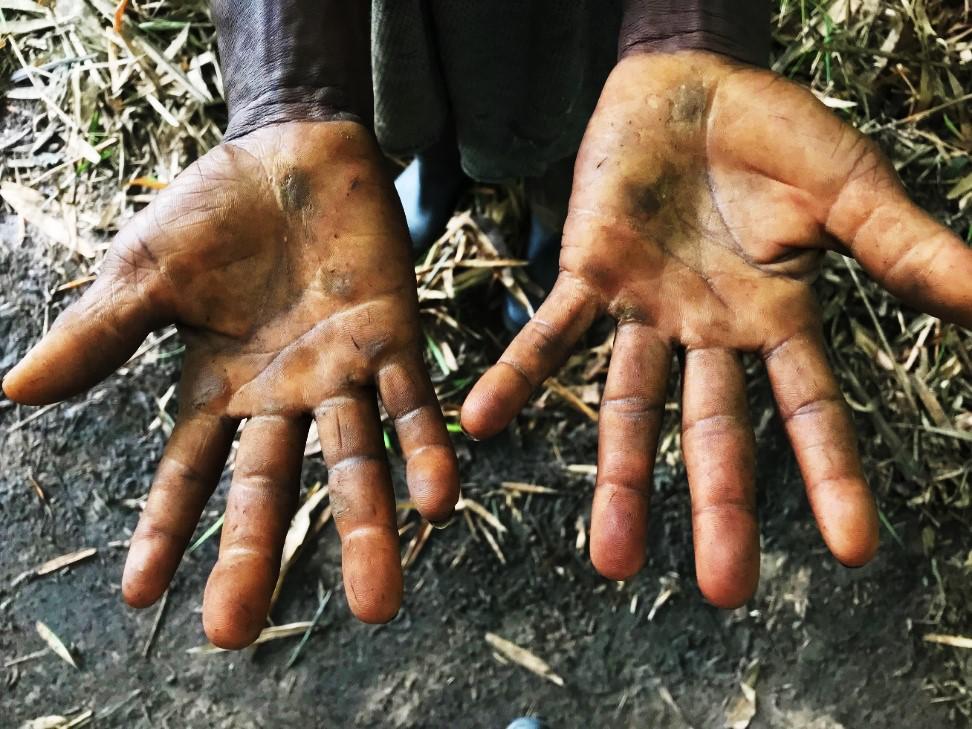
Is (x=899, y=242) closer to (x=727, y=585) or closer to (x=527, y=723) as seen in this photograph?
(x=727, y=585)

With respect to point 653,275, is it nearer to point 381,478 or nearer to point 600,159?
point 600,159

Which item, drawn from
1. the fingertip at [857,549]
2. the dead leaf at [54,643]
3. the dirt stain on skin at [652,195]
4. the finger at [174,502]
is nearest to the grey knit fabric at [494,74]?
the dirt stain on skin at [652,195]

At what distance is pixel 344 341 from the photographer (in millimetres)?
1184

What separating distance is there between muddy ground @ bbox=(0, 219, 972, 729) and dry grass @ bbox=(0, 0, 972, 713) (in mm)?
224

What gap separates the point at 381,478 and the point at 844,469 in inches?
24.5

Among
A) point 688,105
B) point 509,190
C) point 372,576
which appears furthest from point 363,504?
point 509,190

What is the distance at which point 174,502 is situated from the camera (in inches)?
44.8

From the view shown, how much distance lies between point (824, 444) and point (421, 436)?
54 centimetres

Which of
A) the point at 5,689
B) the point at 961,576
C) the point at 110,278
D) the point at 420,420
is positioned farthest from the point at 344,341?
the point at 961,576

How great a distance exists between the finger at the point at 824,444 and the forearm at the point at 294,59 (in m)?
0.77

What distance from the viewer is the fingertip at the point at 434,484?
3.56 feet

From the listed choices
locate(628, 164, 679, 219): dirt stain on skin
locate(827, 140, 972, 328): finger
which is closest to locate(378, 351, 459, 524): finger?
locate(628, 164, 679, 219): dirt stain on skin

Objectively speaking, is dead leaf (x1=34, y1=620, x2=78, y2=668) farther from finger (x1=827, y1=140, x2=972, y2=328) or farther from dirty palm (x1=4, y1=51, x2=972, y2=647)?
finger (x1=827, y1=140, x2=972, y2=328)

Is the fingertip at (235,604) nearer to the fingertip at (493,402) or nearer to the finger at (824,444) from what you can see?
the fingertip at (493,402)
